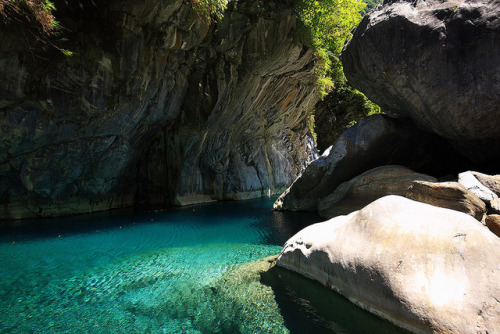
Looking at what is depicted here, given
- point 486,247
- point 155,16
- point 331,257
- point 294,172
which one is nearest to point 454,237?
point 486,247

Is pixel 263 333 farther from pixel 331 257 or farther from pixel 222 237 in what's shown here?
pixel 222 237

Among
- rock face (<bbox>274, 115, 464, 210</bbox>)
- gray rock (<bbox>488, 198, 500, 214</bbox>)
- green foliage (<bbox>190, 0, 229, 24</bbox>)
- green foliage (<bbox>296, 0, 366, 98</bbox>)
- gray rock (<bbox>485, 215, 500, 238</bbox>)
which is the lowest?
gray rock (<bbox>485, 215, 500, 238</bbox>)

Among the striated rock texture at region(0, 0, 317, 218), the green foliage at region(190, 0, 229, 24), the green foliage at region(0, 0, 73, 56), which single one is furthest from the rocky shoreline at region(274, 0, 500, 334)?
the green foliage at region(0, 0, 73, 56)

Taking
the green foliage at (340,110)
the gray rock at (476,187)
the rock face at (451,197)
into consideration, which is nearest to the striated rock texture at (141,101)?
the green foliage at (340,110)

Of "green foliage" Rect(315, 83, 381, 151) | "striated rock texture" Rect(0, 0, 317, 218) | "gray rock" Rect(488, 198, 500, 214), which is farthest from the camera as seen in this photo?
"green foliage" Rect(315, 83, 381, 151)

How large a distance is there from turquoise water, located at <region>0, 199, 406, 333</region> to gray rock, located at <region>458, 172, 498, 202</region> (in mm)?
3973

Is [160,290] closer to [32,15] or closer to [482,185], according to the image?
[482,185]

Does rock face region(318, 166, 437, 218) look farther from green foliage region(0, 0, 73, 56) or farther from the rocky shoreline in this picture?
green foliage region(0, 0, 73, 56)

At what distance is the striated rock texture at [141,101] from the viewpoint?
29.1 feet

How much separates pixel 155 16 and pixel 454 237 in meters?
10.2

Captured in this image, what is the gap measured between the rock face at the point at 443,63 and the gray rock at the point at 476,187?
1900mm

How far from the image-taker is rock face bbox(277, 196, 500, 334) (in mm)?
2537

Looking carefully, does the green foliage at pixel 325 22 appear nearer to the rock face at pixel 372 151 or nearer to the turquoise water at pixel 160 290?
the rock face at pixel 372 151

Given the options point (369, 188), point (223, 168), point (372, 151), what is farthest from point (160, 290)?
point (223, 168)
